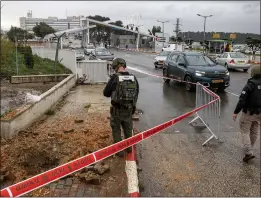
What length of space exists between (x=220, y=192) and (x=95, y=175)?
1807 mm

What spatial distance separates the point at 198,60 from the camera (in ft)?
49.4

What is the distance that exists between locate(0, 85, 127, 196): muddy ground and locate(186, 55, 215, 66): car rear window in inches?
277

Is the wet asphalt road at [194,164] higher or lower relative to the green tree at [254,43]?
lower

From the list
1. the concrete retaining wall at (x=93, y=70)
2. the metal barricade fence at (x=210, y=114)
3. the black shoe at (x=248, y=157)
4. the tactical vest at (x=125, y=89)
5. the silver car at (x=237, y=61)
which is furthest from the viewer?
the silver car at (x=237, y=61)

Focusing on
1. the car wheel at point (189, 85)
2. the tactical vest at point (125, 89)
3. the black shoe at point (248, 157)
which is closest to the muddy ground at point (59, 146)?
the tactical vest at point (125, 89)

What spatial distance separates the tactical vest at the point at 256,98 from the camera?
219 inches

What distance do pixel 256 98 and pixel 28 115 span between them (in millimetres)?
4733

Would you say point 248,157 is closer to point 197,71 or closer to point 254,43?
point 197,71

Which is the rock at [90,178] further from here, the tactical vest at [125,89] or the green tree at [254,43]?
the green tree at [254,43]

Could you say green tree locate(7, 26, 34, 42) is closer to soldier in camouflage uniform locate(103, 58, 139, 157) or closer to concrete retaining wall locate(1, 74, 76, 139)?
concrete retaining wall locate(1, 74, 76, 139)

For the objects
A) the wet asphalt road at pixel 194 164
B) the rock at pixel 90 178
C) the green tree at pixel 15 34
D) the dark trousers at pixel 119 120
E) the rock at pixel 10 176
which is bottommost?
the wet asphalt road at pixel 194 164

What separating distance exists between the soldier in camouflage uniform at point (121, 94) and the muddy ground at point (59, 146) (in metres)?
0.60

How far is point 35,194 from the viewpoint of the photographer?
4.18 metres

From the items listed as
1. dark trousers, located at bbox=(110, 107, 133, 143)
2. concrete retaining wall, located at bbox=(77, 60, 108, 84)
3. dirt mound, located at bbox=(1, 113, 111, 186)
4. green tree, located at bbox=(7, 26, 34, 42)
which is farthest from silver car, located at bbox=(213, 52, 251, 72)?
dark trousers, located at bbox=(110, 107, 133, 143)
